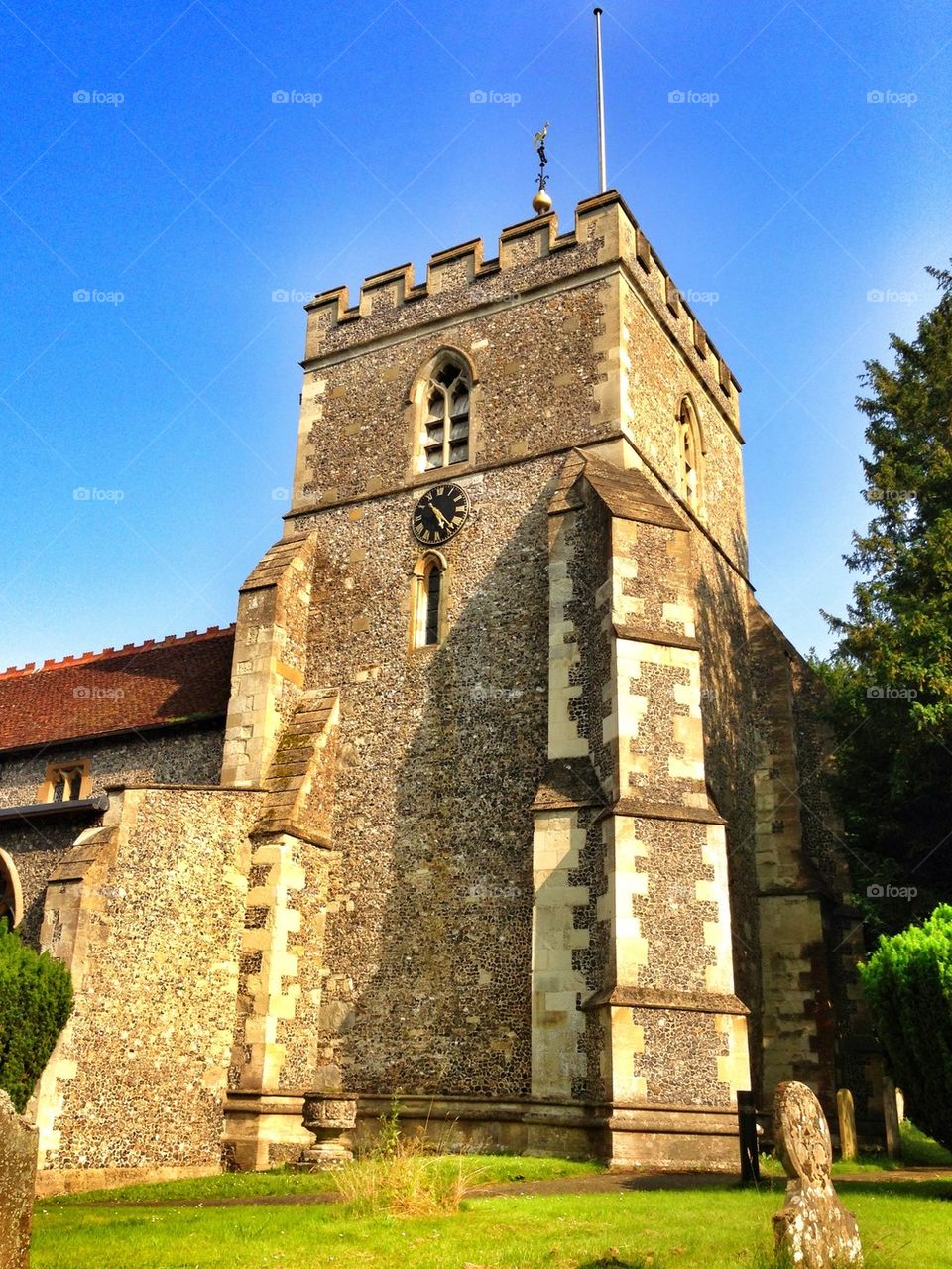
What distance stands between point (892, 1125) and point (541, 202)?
643 inches

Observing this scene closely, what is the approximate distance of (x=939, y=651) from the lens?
1568cm

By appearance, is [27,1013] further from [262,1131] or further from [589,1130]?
[589,1130]

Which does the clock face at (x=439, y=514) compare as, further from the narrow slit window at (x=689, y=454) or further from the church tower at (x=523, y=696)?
the narrow slit window at (x=689, y=454)

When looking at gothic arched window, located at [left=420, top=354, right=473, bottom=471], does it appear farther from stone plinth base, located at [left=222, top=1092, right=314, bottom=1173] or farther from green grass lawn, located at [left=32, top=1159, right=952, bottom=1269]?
green grass lawn, located at [left=32, top=1159, right=952, bottom=1269]

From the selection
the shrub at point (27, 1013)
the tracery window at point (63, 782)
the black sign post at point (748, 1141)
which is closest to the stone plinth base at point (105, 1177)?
the shrub at point (27, 1013)

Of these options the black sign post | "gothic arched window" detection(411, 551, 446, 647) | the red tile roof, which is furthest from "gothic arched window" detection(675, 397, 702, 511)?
the black sign post

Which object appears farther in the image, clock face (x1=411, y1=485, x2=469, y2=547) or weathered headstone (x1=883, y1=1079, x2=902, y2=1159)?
clock face (x1=411, y1=485, x2=469, y2=547)

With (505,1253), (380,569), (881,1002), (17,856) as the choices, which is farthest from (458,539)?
(505,1253)

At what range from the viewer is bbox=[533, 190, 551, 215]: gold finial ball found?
2114 cm

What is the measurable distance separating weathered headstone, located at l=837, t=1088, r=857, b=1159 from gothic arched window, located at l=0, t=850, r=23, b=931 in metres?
11.0

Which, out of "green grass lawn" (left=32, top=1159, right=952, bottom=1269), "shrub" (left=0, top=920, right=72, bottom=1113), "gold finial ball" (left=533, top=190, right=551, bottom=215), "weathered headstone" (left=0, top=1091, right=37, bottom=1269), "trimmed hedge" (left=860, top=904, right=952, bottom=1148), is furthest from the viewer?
"gold finial ball" (left=533, top=190, right=551, bottom=215)

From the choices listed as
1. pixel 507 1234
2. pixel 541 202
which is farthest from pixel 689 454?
pixel 507 1234

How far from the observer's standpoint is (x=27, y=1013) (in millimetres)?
12172

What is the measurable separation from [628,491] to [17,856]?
994 centimetres
